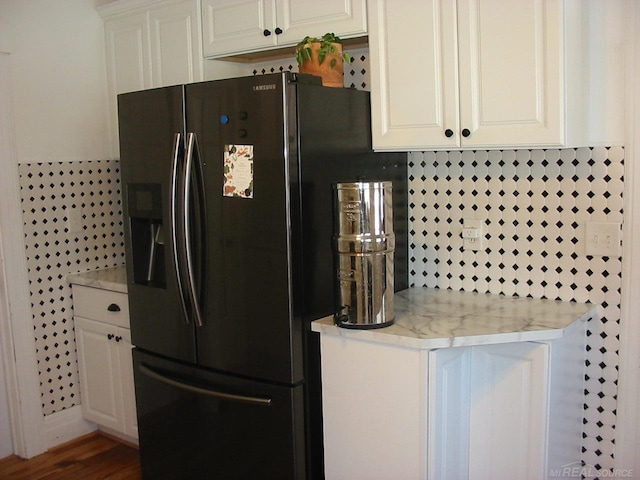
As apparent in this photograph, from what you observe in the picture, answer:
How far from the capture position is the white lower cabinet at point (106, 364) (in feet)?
10.2

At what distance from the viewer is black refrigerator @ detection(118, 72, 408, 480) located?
2201mm

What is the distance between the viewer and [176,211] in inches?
94.7

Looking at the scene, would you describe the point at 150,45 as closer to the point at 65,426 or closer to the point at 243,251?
the point at 243,251

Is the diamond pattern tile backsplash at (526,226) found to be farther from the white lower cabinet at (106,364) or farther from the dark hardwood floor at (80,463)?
the dark hardwood floor at (80,463)

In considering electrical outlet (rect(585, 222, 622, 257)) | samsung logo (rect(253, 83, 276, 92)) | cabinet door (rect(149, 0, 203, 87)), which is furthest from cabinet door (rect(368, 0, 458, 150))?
cabinet door (rect(149, 0, 203, 87))

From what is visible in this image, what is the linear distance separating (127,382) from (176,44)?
1.53 m

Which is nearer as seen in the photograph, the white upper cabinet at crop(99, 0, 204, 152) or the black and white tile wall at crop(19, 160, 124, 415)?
the white upper cabinet at crop(99, 0, 204, 152)

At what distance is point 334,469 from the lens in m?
2.29

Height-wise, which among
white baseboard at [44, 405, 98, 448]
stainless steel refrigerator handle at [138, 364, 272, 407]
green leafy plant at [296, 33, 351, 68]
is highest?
green leafy plant at [296, 33, 351, 68]

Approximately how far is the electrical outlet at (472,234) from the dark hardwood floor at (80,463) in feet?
5.73

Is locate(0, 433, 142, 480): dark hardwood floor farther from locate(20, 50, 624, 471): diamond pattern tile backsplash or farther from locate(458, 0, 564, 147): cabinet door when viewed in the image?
locate(458, 0, 564, 147): cabinet door

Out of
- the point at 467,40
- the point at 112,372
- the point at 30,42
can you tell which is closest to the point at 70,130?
the point at 30,42

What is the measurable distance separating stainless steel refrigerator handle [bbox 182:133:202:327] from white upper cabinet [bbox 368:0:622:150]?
650mm

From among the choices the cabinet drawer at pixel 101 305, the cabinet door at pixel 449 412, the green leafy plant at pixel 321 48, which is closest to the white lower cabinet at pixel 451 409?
the cabinet door at pixel 449 412
